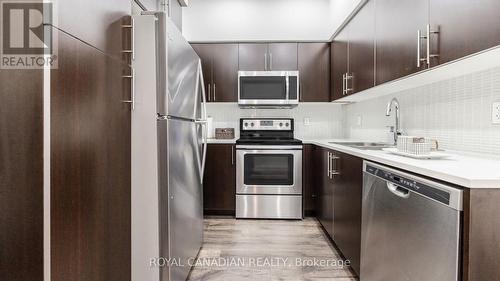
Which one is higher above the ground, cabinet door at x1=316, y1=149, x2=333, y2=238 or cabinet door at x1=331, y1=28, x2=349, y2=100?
cabinet door at x1=331, y1=28, x2=349, y2=100

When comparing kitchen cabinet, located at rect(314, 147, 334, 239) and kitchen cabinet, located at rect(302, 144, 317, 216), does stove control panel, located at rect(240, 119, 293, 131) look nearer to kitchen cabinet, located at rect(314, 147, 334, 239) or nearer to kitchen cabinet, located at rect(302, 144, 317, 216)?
kitchen cabinet, located at rect(302, 144, 317, 216)

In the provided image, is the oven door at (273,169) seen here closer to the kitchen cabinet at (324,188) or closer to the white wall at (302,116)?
the kitchen cabinet at (324,188)

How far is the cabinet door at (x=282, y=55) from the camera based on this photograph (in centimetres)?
363

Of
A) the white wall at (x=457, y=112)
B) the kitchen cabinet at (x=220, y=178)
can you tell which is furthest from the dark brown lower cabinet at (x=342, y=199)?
the kitchen cabinet at (x=220, y=178)

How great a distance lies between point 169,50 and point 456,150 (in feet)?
5.88

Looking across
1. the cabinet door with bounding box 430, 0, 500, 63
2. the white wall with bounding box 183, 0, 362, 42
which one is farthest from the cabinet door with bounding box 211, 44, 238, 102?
the cabinet door with bounding box 430, 0, 500, 63

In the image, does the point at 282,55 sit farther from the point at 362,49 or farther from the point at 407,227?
the point at 407,227

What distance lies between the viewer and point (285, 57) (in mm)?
3641

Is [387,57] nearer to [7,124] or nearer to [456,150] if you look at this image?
[456,150]

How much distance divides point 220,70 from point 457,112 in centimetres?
254

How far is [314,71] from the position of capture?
3652 mm

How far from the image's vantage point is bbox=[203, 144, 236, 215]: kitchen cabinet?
3.43 metres

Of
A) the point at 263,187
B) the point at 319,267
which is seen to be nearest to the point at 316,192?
the point at 263,187

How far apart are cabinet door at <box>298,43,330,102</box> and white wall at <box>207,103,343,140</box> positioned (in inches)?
11.5
